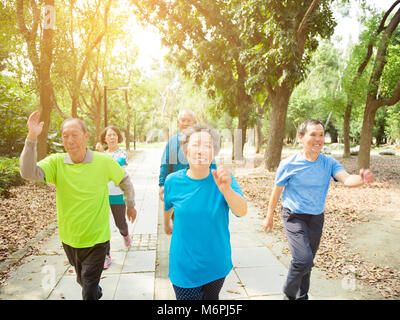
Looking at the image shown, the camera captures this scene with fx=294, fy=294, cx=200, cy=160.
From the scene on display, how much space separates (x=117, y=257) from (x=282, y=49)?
8.81m

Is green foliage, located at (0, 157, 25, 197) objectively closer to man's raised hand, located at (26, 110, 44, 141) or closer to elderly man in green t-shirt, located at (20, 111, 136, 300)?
elderly man in green t-shirt, located at (20, 111, 136, 300)

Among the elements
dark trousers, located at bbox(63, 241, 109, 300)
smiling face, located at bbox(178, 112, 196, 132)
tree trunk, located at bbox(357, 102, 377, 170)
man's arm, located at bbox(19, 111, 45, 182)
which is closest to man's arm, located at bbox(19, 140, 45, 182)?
man's arm, located at bbox(19, 111, 45, 182)

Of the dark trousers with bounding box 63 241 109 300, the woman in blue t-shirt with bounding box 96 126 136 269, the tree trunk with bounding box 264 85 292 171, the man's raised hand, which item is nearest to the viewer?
the man's raised hand

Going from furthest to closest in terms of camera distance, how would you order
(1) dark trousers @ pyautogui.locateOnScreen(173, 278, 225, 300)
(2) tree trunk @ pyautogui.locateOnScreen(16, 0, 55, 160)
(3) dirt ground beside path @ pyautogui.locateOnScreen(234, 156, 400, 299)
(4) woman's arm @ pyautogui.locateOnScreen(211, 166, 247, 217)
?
(2) tree trunk @ pyautogui.locateOnScreen(16, 0, 55, 160) → (3) dirt ground beside path @ pyautogui.locateOnScreen(234, 156, 400, 299) → (1) dark trousers @ pyautogui.locateOnScreen(173, 278, 225, 300) → (4) woman's arm @ pyautogui.locateOnScreen(211, 166, 247, 217)

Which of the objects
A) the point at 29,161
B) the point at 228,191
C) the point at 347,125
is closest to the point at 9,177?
the point at 29,161

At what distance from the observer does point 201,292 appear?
6.86 ft

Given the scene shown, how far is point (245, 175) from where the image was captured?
13484mm

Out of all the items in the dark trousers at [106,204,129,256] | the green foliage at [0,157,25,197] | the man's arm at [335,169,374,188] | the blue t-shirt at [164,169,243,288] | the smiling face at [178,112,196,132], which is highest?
the smiling face at [178,112,196,132]

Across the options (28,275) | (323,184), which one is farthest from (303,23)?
(28,275)

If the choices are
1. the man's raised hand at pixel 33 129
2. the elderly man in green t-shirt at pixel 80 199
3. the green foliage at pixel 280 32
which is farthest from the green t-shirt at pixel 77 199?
the green foliage at pixel 280 32

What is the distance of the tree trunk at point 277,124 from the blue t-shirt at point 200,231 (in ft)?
38.0

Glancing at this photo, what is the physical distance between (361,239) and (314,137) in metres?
3.71

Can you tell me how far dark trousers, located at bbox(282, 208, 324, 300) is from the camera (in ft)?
9.41
